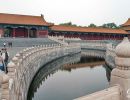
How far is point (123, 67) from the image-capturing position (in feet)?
15.7

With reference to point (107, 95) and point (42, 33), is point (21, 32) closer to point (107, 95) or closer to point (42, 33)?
point (42, 33)

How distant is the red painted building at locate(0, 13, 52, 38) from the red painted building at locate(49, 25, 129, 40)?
3.12 metres

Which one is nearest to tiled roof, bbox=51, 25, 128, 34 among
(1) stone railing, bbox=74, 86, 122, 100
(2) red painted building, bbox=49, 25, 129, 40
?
(2) red painted building, bbox=49, 25, 129, 40

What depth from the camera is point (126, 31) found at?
190ft

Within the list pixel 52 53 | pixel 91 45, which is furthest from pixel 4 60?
pixel 91 45

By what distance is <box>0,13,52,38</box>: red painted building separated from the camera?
40591 mm

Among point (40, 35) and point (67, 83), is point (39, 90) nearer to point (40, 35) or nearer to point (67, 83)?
point (67, 83)

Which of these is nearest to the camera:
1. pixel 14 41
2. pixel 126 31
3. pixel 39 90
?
pixel 39 90

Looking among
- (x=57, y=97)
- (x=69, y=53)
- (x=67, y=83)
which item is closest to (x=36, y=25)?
(x=69, y=53)

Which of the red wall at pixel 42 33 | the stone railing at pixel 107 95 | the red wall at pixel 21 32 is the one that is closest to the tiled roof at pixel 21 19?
the red wall at pixel 42 33

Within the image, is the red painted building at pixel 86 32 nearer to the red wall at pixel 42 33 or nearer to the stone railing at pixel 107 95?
the red wall at pixel 42 33

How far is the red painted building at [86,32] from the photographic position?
47.4m

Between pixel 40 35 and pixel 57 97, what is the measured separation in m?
30.4

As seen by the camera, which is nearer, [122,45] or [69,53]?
[122,45]
